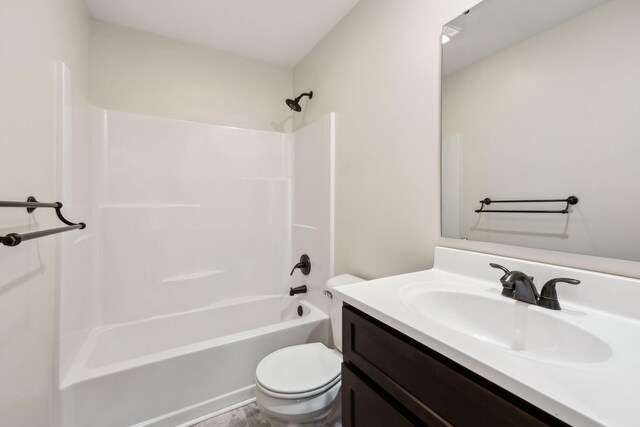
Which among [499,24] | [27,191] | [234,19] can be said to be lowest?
[27,191]

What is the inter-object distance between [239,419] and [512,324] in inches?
58.6

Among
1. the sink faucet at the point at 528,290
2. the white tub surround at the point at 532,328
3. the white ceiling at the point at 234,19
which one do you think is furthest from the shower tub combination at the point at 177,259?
the sink faucet at the point at 528,290

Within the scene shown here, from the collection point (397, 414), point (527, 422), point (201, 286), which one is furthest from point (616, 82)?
point (201, 286)

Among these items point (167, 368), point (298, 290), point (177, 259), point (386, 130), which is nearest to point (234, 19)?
point (386, 130)

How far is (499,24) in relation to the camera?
0.96 meters

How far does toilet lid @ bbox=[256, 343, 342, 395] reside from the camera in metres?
1.16

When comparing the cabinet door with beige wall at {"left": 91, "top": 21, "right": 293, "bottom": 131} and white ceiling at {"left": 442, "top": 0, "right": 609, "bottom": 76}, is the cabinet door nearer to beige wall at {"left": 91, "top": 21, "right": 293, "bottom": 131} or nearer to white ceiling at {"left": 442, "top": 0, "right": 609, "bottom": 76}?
white ceiling at {"left": 442, "top": 0, "right": 609, "bottom": 76}

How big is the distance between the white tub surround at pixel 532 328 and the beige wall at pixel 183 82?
1917mm

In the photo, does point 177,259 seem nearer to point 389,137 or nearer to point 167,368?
point 167,368

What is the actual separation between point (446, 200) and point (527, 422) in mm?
819

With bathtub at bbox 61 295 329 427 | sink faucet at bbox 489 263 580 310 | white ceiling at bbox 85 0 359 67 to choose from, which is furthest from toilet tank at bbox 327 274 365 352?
white ceiling at bbox 85 0 359 67

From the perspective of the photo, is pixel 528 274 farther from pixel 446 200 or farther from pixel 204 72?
pixel 204 72

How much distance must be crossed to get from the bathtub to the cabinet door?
2.67ft

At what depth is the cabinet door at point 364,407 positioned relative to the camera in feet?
2.25
